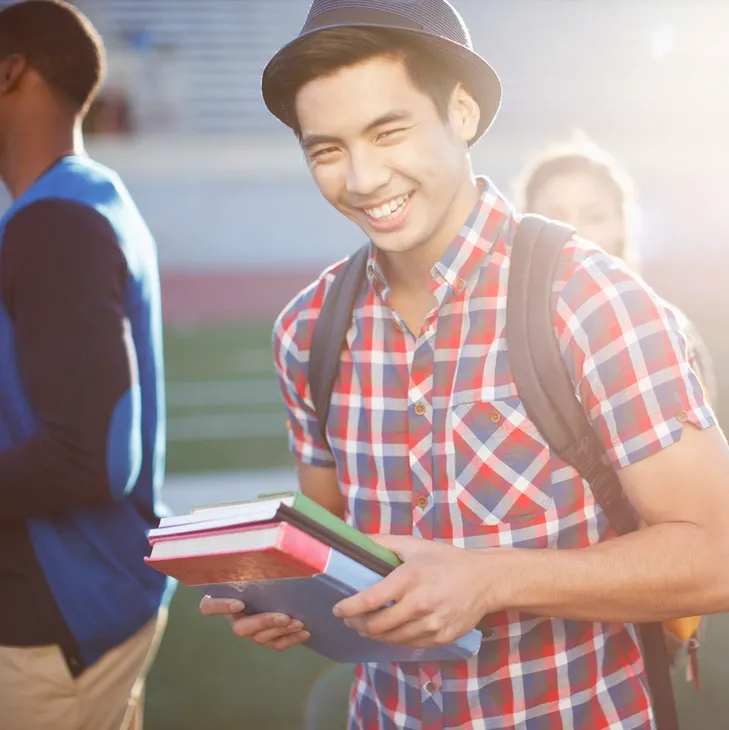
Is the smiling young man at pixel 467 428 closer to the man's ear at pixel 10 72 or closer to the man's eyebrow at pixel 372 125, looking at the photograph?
the man's eyebrow at pixel 372 125

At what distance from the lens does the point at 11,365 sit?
197cm

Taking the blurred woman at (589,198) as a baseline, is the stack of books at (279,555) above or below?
below

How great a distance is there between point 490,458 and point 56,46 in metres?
1.38

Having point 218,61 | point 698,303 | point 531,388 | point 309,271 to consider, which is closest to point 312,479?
point 531,388

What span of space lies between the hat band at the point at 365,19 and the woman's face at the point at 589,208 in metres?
2.30

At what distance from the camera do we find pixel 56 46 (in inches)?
88.6

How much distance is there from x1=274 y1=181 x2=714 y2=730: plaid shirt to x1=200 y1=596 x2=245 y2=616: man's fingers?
31 cm

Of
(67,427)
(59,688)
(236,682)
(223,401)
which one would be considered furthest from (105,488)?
(223,401)

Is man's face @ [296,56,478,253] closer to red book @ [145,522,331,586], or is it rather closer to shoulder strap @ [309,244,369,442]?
shoulder strap @ [309,244,369,442]

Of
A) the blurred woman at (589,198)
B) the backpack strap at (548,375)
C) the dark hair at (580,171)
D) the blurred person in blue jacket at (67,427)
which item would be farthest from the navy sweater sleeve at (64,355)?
the dark hair at (580,171)

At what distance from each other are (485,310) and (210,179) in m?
18.9

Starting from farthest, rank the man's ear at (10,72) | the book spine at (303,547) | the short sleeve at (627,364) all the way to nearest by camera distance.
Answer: the man's ear at (10,72) → the short sleeve at (627,364) → the book spine at (303,547)

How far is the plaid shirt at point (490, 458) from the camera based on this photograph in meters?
1.54

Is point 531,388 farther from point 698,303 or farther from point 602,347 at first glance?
point 698,303
